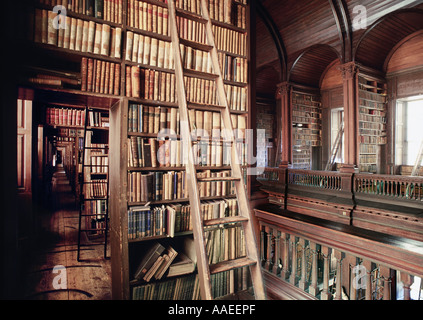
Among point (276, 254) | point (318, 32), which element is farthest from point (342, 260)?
point (318, 32)

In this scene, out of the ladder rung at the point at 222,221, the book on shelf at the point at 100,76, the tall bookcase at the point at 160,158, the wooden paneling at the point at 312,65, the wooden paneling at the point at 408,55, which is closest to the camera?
the ladder rung at the point at 222,221

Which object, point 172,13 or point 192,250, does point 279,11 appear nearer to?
point 172,13

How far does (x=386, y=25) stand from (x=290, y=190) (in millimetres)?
4689

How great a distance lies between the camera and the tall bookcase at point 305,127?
8258mm

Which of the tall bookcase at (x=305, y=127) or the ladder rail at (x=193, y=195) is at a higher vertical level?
the tall bookcase at (x=305, y=127)

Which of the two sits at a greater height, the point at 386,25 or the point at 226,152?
the point at 386,25

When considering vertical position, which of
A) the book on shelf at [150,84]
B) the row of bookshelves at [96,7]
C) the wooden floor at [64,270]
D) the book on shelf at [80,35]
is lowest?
the wooden floor at [64,270]

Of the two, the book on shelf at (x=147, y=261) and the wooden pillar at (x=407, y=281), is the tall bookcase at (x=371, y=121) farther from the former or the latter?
the book on shelf at (x=147, y=261)

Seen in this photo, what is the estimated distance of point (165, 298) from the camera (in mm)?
2166

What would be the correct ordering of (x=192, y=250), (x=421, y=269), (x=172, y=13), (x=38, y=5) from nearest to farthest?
1. (x=421, y=269)
2. (x=38, y=5)
3. (x=172, y=13)
4. (x=192, y=250)

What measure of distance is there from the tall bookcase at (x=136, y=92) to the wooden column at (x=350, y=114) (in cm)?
453

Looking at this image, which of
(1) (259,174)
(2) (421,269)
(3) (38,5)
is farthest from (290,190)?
(3) (38,5)

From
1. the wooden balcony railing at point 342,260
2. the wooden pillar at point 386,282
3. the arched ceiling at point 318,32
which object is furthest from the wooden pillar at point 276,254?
the arched ceiling at point 318,32
